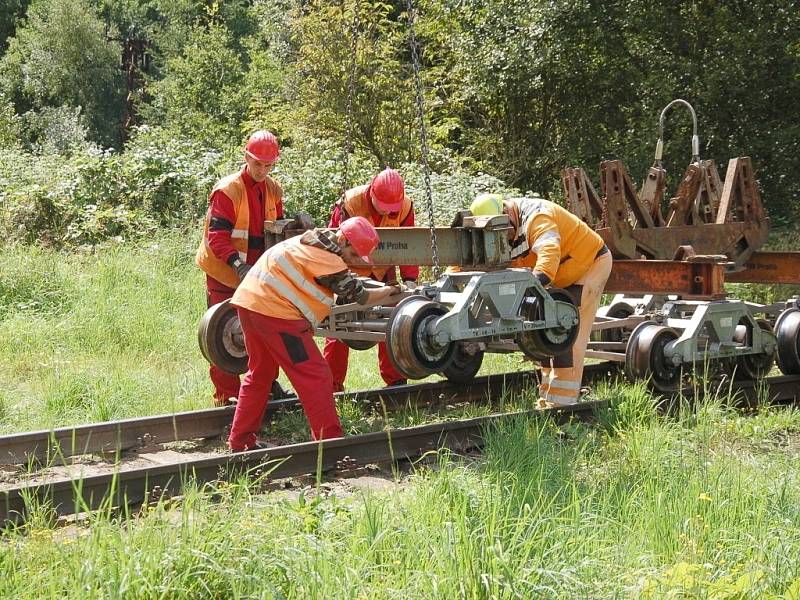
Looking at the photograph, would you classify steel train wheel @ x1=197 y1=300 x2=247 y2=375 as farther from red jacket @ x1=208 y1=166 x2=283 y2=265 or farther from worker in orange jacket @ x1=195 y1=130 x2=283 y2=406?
red jacket @ x1=208 y1=166 x2=283 y2=265

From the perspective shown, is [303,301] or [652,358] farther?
[652,358]

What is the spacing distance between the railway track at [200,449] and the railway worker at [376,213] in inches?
30.5

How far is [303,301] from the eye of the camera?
631 cm

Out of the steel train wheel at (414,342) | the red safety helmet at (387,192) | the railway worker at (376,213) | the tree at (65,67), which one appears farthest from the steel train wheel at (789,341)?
the tree at (65,67)

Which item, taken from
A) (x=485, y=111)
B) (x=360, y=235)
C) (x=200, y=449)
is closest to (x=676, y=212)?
(x=360, y=235)

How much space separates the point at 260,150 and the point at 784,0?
1539 cm

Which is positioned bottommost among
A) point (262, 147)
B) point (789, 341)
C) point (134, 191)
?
point (789, 341)

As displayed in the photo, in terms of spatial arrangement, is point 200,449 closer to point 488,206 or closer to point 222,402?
point 222,402

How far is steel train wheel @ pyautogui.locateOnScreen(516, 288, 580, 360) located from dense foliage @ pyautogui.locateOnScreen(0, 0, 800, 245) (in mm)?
8147

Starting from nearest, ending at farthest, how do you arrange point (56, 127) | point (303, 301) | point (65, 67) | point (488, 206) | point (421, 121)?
1. point (303, 301)
2. point (421, 121)
3. point (488, 206)
4. point (56, 127)
5. point (65, 67)

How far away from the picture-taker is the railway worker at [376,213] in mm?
8469

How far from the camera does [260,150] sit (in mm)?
7727

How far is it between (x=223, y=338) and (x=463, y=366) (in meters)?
1.94

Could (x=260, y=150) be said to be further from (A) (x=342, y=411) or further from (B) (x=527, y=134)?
(B) (x=527, y=134)
